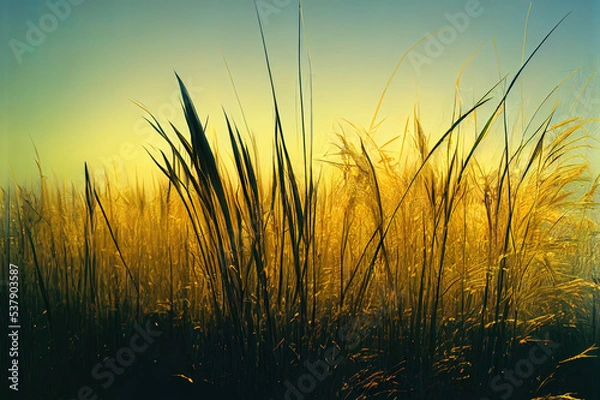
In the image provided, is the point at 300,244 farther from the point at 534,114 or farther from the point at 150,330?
the point at 534,114

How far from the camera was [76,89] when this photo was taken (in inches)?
90.7

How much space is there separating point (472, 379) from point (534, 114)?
105 cm
